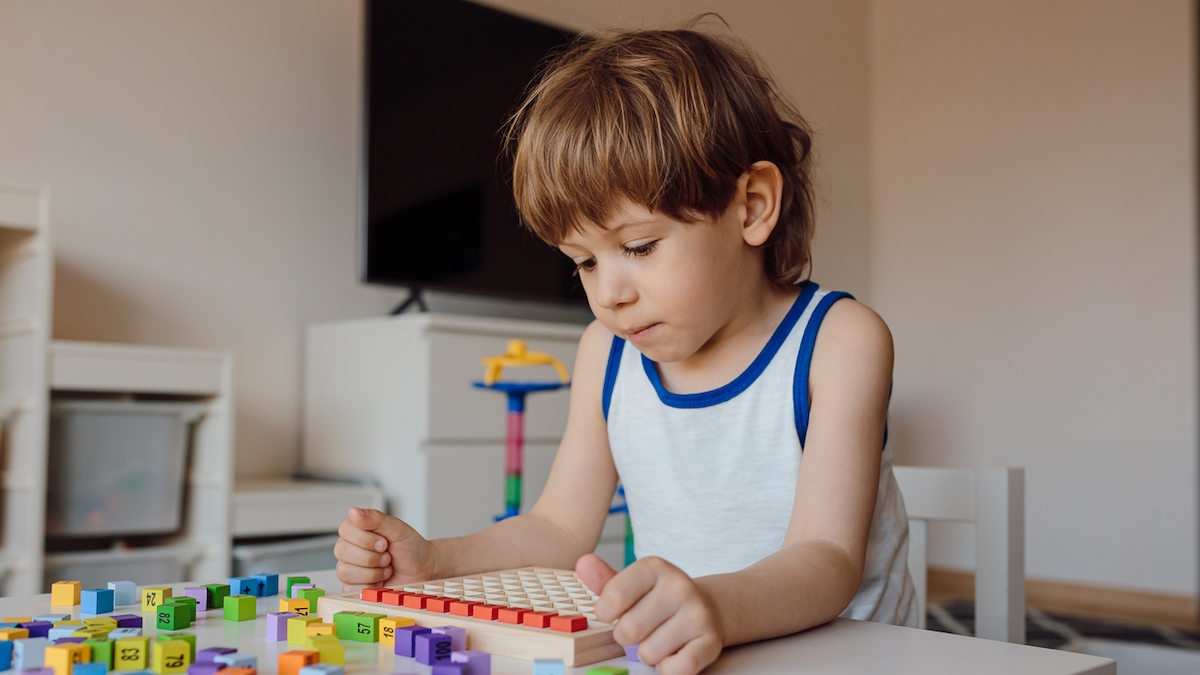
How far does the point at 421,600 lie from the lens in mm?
465

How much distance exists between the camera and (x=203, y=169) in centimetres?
218

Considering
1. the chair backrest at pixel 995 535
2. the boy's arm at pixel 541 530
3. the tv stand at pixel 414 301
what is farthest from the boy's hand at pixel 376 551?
the tv stand at pixel 414 301

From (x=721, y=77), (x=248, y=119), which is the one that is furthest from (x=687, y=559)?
(x=248, y=119)

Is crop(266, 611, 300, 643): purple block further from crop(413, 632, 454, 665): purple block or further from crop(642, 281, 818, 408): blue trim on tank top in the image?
crop(642, 281, 818, 408): blue trim on tank top

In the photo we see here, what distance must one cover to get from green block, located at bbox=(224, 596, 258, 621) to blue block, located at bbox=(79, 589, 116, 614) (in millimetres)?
65

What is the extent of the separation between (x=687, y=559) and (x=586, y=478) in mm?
112

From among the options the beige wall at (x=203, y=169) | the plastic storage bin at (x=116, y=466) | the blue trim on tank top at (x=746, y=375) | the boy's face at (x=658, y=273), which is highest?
the beige wall at (x=203, y=169)

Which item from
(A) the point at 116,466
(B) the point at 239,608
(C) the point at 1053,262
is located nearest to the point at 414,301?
(A) the point at 116,466

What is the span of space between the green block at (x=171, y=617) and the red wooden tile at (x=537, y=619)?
18 cm

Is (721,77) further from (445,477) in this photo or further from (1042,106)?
(1042,106)

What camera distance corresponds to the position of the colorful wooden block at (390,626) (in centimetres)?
44

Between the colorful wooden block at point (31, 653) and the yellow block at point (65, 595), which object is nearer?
the colorful wooden block at point (31, 653)

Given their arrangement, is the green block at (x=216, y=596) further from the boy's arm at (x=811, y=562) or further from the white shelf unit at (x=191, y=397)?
the white shelf unit at (x=191, y=397)

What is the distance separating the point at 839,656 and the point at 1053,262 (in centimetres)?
329
